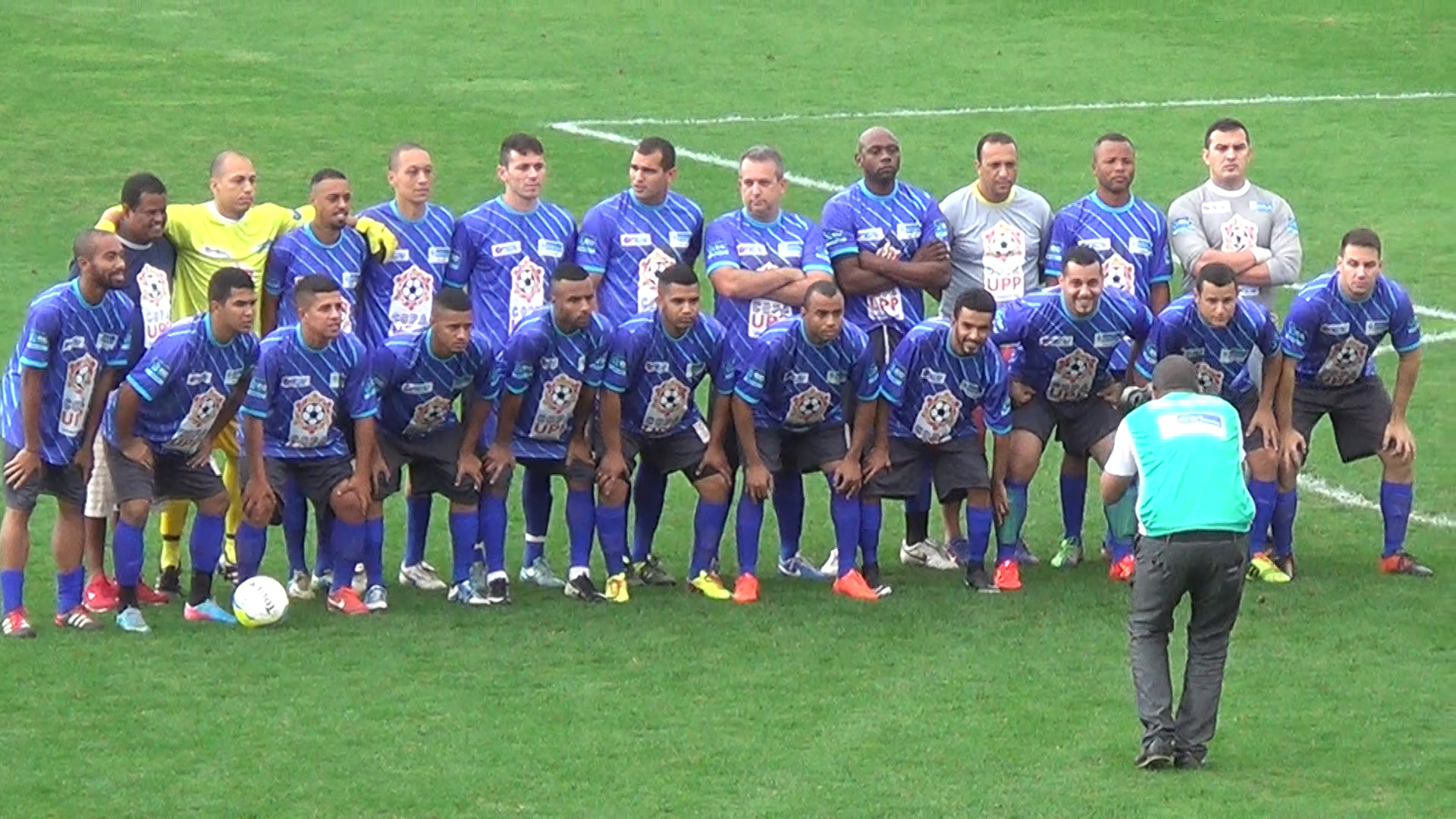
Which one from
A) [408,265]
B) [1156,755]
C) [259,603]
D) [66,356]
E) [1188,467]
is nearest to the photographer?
[1188,467]

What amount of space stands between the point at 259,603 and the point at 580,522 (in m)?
1.50

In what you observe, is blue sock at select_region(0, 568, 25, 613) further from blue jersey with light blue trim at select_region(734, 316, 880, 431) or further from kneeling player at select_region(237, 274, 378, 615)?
blue jersey with light blue trim at select_region(734, 316, 880, 431)

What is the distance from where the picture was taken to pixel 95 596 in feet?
37.2

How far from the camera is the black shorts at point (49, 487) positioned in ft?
35.3

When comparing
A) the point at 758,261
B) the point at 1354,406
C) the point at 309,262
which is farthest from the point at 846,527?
the point at 309,262

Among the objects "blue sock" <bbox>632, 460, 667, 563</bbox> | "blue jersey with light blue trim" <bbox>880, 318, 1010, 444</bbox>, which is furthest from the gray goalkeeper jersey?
"blue sock" <bbox>632, 460, 667, 563</bbox>

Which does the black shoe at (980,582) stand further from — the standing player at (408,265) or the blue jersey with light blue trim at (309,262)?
the blue jersey with light blue trim at (309,262)

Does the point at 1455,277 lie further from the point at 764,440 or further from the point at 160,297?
the point at 160,297

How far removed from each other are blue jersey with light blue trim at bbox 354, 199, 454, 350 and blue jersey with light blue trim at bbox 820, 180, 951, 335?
1.77 m

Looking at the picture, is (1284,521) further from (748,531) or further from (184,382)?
(184,382)

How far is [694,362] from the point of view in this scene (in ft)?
38.2

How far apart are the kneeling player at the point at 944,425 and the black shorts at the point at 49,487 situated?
340 cm

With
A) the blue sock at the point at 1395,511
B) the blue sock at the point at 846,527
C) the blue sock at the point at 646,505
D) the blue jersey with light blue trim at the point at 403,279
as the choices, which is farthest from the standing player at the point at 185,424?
the blue sock at the point at 1395,511

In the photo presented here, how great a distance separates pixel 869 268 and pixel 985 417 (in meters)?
0.87
